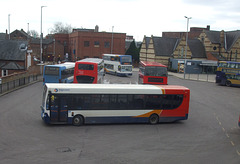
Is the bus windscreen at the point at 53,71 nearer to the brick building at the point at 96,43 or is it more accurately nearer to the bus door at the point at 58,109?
the bus door at the point at 58,109

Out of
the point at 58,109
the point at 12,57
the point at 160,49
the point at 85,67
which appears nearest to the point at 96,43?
the point at 160,49

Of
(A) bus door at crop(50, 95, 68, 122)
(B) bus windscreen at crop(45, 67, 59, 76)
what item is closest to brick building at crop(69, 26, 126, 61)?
(B) bus windscreen at crop(45, 67, 59, 76)

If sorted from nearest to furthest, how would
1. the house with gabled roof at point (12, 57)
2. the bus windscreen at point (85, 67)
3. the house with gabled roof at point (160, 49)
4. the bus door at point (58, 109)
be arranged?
1. the bus door at point (58, 109)
2. the bus windscreen at point (85, 67)
3. the house with gabled roof at point (12, 57)
4. the house with gabled roof at point (160, 49)

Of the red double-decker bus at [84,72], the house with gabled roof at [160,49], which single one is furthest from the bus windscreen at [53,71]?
the house with gabled roof at [160,49]

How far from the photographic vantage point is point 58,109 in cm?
1480

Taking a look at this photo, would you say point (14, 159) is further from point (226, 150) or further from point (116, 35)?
point (116, 35)

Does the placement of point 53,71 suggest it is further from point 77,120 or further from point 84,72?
point 77,120

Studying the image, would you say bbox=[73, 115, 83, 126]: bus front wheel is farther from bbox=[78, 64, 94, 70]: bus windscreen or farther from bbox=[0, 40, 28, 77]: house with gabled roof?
bbox=[0, 40, 28, 77]: house with gabled roof

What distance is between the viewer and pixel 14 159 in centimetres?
992

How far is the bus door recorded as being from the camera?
1472 centimetres

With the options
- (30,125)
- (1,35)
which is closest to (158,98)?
(30,125)

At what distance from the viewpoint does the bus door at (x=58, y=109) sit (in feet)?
48.3

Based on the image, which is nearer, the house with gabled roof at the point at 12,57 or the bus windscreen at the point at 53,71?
the bus windscreen at the point at 53,71

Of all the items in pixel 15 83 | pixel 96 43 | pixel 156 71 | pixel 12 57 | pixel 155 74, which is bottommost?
pixel 15 83
